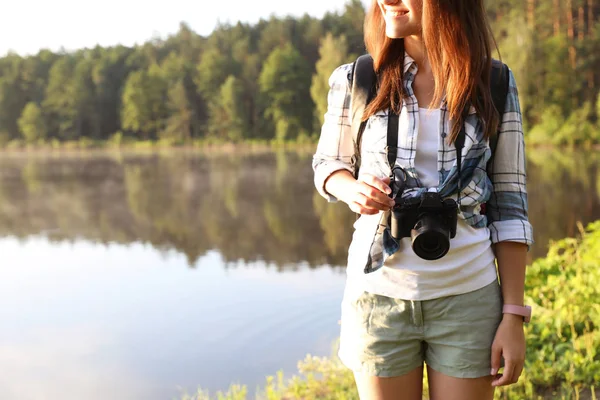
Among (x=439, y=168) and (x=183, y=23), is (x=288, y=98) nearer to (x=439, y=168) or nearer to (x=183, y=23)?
(x=183, y=23)

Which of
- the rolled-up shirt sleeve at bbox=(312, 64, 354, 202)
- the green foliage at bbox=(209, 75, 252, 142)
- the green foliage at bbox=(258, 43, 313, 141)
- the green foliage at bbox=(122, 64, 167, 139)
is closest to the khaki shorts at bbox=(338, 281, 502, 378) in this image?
the rolled-up shirt sleeve at bbox=(312, 64, 354, 202)

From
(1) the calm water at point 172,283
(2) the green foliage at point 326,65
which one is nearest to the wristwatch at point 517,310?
(1) the calm water at point 172,283

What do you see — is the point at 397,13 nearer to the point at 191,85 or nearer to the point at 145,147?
the point at 145,147

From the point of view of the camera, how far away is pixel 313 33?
130ft

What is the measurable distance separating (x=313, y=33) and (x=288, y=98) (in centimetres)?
627

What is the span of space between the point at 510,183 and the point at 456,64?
0.24 m

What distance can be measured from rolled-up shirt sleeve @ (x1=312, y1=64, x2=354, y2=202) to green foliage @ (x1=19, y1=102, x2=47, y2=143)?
41495 millimetres

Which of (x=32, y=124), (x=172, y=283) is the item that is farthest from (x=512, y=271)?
(x=32, y=124)

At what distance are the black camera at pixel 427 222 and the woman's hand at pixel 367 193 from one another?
29 mm

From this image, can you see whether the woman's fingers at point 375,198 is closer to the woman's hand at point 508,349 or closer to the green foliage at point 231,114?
the woman's hand at point 508,349

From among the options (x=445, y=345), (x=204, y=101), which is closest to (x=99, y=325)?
(x=445, y=345)

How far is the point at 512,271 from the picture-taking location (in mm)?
1167

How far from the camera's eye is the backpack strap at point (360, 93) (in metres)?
1.20

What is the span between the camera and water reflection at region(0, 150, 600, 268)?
757 cm
